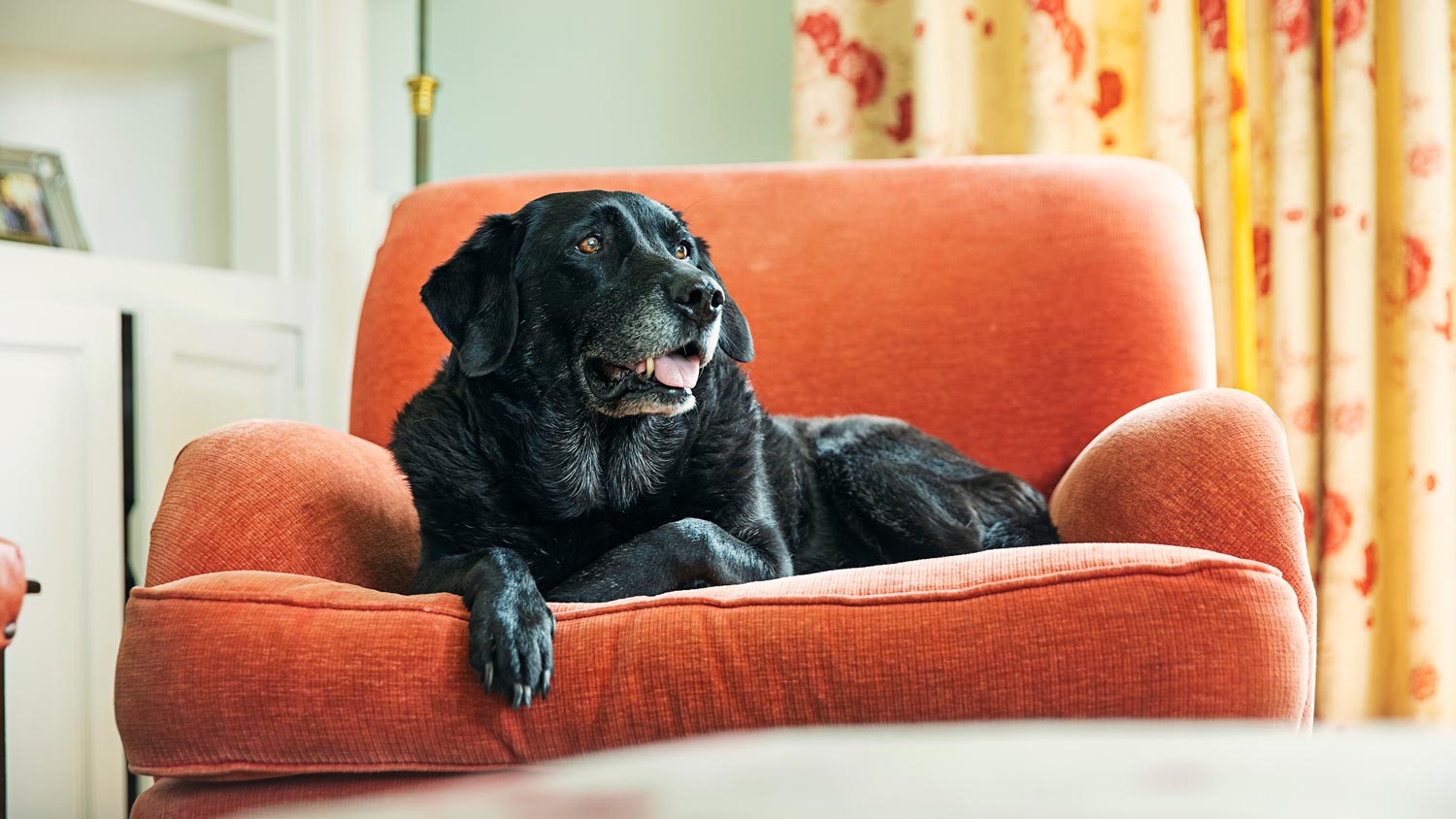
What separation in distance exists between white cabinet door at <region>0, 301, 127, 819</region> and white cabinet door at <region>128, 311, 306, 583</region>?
0.08 metres

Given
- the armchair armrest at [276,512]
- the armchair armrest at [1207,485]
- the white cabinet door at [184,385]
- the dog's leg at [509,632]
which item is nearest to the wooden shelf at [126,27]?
the white cabinet door at [184,385]

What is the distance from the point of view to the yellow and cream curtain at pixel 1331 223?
2240 millimetres

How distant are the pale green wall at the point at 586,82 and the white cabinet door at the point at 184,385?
89cm

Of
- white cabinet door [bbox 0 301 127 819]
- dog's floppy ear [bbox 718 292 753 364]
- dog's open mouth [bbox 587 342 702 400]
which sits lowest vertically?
white cabinet door [bbox 0 301 127 819]

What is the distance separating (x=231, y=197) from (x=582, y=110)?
95 centimetres

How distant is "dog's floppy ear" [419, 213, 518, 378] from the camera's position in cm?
152

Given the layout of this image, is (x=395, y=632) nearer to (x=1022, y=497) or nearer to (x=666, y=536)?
(x=666, y=536)

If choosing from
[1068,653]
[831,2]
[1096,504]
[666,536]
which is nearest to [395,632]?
[666,536]

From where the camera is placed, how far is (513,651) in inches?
42.8

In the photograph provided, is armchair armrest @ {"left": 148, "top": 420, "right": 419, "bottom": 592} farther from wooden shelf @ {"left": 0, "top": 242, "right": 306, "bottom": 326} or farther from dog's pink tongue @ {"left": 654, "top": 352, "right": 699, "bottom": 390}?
wooden shelf @ {"left": 0, "top": 242, "right": 306, "bottom": 326}

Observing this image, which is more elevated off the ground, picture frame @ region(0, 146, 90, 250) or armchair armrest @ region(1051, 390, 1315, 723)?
picture frame @ region(0, 146, 90, 250)

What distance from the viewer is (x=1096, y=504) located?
5.04 ft

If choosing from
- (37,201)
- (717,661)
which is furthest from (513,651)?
(37,201)

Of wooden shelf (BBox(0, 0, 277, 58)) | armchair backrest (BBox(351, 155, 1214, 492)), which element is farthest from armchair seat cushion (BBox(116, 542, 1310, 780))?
wooden shelf (BBox(0, 0, 277, 58))
